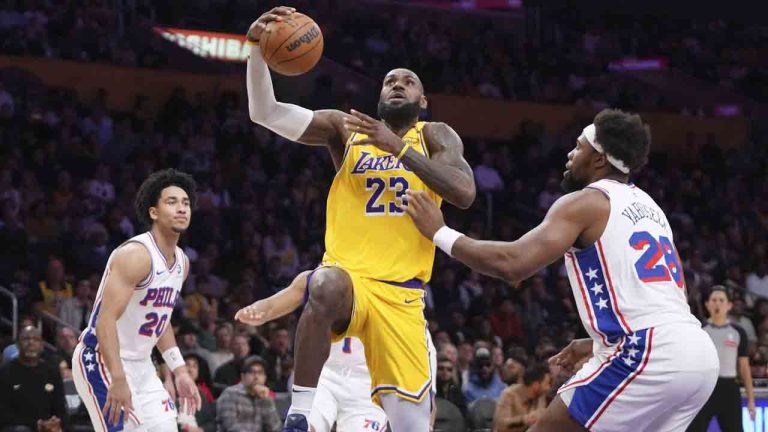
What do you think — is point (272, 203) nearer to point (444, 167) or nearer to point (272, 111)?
point (272, 111)

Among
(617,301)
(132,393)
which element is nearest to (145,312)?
(132,393)

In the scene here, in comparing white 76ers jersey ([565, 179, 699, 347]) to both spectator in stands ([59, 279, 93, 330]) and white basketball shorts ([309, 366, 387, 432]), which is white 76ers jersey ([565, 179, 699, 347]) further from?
spectator in stands ([59, 279, 93, 330])

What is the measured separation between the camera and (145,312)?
24.9 feet

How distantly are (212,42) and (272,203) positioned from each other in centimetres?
515

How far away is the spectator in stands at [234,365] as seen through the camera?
1293 centimetres

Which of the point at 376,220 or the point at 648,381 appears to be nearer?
the point at 648,381

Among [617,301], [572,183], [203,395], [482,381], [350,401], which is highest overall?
[572,183]

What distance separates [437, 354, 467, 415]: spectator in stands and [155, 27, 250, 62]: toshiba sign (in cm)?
923

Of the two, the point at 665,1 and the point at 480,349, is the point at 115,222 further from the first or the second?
the point at 665,1

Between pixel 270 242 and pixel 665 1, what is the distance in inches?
587

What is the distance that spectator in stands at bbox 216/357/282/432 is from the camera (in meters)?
11.8

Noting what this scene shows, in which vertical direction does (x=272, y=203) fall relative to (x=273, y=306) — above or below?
below

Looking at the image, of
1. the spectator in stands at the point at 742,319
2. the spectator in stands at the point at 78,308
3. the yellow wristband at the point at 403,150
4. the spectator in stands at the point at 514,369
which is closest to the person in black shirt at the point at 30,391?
the spectator in stands at the point at 78,308

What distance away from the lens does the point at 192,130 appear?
59.0 ft
